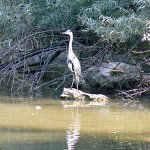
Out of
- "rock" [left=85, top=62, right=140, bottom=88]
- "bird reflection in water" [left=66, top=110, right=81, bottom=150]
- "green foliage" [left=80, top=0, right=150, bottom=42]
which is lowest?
"bird reflection in water" [left=66, top=110, right=81, bottom=150]

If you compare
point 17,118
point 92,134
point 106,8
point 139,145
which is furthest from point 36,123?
point 106,8

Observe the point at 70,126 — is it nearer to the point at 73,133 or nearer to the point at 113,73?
the point at 73,133

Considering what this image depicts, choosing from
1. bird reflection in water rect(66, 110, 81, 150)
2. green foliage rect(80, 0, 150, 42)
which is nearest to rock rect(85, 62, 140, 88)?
green foliage rect(80, 0, 150, 42)

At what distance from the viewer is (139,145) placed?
25.5 ft

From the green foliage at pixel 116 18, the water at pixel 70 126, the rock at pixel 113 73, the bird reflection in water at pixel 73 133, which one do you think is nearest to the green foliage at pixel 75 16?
the green foliage at pixel 116 18

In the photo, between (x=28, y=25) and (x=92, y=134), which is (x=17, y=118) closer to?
(x=92, y=134)

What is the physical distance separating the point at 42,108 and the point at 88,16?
362cm

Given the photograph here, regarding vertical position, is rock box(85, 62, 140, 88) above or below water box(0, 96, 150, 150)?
above

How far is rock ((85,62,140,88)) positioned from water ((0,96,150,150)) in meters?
1.65

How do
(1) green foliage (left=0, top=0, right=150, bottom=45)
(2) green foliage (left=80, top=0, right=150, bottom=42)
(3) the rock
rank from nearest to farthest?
(2) green foliage (left=80, top=0, right=150, bottom=42)
(1) green foliage (left=0, top=0, right=150, bottom=45)
(3) the rock

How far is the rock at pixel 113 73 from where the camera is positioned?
14.3m

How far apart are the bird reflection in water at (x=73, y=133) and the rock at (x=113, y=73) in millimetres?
3927

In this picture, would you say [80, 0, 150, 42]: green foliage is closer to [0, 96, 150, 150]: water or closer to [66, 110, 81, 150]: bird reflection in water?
[0, 96, 150, 150]: water

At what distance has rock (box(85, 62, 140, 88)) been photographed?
14263mm
